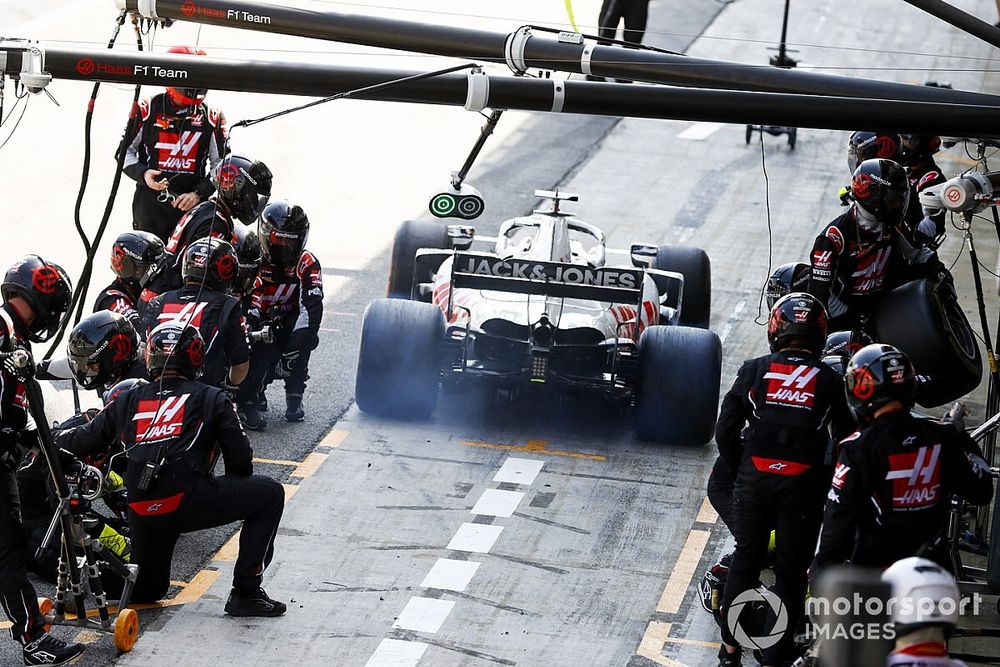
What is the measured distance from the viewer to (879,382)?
6969 mm

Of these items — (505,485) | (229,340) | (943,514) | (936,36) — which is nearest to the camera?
(943,514)

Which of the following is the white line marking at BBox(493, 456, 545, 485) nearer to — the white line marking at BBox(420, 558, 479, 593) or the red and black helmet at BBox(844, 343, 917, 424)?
the white line marking at BBox(420, 558, 479, 593)

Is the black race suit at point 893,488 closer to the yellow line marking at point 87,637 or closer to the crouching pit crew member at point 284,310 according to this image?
the yellow line marking at point 87,637

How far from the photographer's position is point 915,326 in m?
9.62

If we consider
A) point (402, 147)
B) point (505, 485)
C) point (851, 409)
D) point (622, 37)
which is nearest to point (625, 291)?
point (505, 485)

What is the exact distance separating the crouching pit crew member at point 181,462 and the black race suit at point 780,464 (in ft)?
8.39

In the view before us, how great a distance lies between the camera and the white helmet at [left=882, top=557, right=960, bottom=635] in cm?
488

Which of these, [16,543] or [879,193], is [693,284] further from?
[16,543]

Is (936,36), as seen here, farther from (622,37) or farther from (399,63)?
(399,63)

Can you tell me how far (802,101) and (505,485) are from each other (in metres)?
3.74

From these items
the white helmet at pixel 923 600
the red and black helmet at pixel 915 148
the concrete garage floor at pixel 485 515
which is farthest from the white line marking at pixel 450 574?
the red and black helmet at pixel 915 148

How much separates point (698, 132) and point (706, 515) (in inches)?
426

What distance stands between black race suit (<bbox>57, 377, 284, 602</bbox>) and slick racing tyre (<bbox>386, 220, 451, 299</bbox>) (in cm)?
469

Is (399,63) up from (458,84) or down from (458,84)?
down
